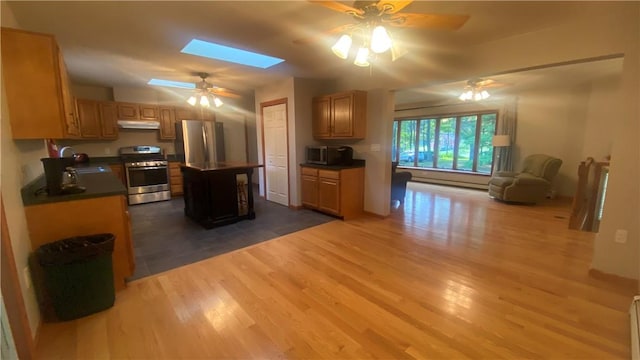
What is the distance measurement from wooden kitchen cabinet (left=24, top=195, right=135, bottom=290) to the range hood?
3982 millimetres

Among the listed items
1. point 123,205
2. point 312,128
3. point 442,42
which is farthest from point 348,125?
point 123,205

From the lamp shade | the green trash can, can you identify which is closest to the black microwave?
the green trash can

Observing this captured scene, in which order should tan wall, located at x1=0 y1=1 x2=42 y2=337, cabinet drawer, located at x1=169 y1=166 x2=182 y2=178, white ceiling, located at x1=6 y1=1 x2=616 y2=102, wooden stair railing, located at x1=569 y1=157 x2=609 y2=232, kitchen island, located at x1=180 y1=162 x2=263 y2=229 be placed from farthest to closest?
cabinet drawer, located at x1=169 y1=166 x2=182 y2=178
kitchen island, located at x1=180 y1=162 x2=263 y2=229
wooden stair railing, located at x1=569 y1=157 x2=609 y2=232
white ceiling, located at x1=6 y1=1 x2=616 y2=102
tan wall, located at x1=0 y1=1 x2=42 y2=337

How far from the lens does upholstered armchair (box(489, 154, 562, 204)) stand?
5.38 meters

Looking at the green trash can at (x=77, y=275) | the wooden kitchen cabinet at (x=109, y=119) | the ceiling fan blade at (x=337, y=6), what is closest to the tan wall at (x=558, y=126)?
the ceiling fan blade at (x=337, y=6)

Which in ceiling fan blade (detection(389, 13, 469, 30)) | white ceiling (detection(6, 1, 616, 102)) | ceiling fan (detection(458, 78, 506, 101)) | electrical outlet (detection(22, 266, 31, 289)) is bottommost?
electrical outlet (detection(22, 266, 31, 289))

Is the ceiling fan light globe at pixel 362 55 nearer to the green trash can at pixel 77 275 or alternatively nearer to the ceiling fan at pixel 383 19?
the ceiling fan at pixel 383 19

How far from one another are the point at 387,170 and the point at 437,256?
1742 millimetres

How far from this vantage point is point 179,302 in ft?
7.25

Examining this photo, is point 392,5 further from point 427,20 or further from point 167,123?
point 167,123

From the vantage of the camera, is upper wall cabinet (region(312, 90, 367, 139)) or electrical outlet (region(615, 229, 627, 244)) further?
upper wall cabinet (region(312, 90, 367, 139))

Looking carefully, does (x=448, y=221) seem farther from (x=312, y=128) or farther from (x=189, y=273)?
(x=189, y=273)

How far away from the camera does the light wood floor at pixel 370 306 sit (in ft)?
5.71

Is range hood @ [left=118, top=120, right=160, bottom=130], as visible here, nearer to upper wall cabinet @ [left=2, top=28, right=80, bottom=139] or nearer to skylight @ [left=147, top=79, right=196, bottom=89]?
skylight @ [left=147, top=79, right=196, bottom=89]
